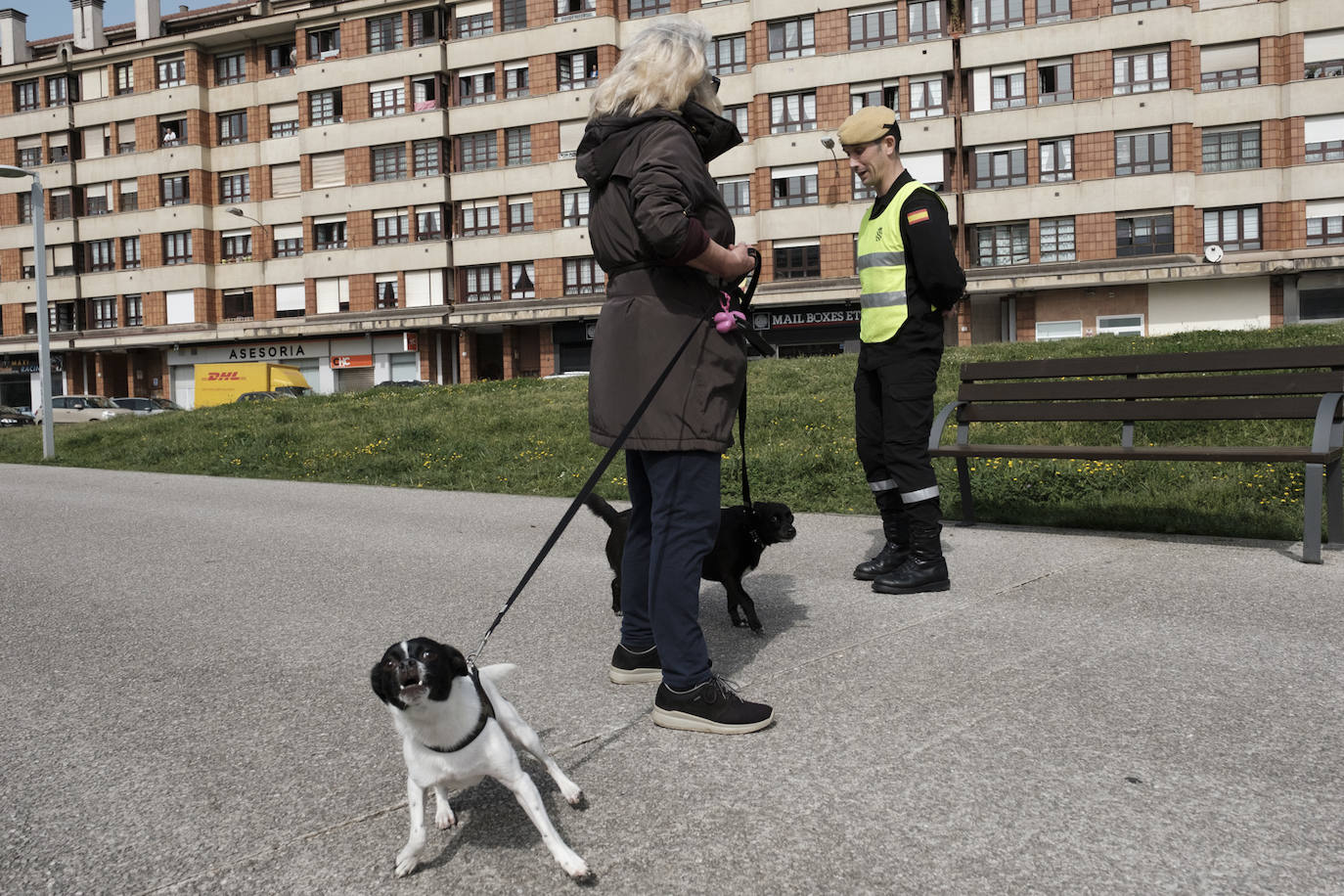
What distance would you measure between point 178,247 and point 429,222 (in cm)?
1441

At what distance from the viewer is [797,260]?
142ft

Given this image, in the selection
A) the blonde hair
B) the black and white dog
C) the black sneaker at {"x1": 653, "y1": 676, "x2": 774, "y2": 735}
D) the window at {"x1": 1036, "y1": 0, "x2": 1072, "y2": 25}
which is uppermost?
the window at {"x1": 1036, "y1": 0, "x2": 1072, "y2": 25}

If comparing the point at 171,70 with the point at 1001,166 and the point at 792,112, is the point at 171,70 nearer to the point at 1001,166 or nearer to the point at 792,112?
the point at 792,112

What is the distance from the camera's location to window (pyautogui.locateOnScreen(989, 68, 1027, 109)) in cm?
4053

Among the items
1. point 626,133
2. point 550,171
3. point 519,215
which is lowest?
point 626,133

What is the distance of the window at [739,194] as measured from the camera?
43844 millimetres

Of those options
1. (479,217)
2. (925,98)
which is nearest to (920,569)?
(925,98)

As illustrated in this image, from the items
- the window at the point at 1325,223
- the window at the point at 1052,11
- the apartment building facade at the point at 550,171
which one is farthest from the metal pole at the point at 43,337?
the window at the point at 1325,223

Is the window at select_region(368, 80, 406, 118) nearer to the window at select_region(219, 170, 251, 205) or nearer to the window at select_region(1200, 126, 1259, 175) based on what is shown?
the window at select_region(219, 170, 251, 205)

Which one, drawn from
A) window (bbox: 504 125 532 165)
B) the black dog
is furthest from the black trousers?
window (bbox: 504 125 532 165)

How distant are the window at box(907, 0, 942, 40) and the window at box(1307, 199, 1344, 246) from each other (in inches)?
575

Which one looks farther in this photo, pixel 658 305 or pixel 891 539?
pixel 891 539

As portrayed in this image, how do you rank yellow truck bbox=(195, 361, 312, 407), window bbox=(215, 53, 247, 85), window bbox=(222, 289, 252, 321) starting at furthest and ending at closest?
window bbox=(222, 289, 252, 321)
window bbox=(215, 53, 247, 85)
yellow truck bbox=(195, 361, 312, 407)

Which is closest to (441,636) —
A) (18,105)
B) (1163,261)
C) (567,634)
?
(567,634)
